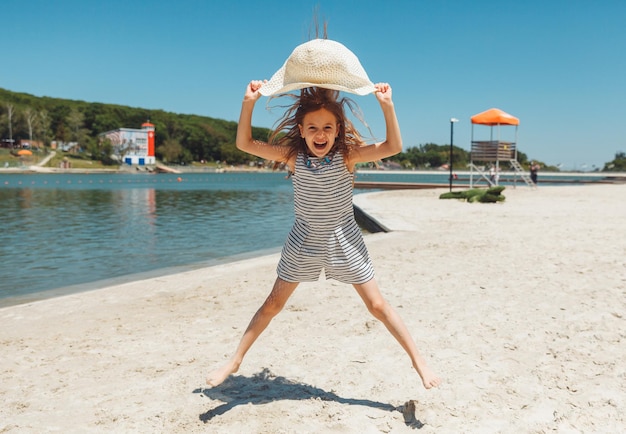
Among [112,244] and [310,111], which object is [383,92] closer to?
[310,111]

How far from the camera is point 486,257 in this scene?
25.3ft

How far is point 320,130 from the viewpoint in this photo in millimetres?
2697

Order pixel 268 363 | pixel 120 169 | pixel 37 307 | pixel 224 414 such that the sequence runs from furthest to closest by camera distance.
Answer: pixel 120 169
pixel 37 307
pixel 268 363
pixel 224 414

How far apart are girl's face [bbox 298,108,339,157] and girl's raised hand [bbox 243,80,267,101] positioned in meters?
0.28

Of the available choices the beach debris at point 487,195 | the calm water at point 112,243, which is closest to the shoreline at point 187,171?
the beach debris at point 487,195

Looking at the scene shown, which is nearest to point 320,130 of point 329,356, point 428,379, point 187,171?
point 428,379

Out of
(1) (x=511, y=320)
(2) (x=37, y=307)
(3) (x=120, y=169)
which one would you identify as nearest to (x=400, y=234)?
(1) (x=511, y=320)

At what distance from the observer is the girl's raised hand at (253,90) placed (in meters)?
2.73

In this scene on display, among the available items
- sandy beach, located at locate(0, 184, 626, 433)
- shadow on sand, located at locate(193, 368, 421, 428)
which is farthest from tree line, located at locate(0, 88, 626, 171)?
shadow on sand, located at locate(193, 368, 421, 428)

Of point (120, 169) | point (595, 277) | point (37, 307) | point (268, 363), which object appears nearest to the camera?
point (268, 363)

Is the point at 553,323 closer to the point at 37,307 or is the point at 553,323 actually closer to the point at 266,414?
the point at 266,414

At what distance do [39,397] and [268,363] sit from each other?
1.41m

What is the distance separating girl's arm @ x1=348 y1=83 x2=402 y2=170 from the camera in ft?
8.65

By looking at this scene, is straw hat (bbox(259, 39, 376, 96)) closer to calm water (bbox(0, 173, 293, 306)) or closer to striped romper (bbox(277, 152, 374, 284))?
striped romper (bbox(277, 152, 374, 284))
